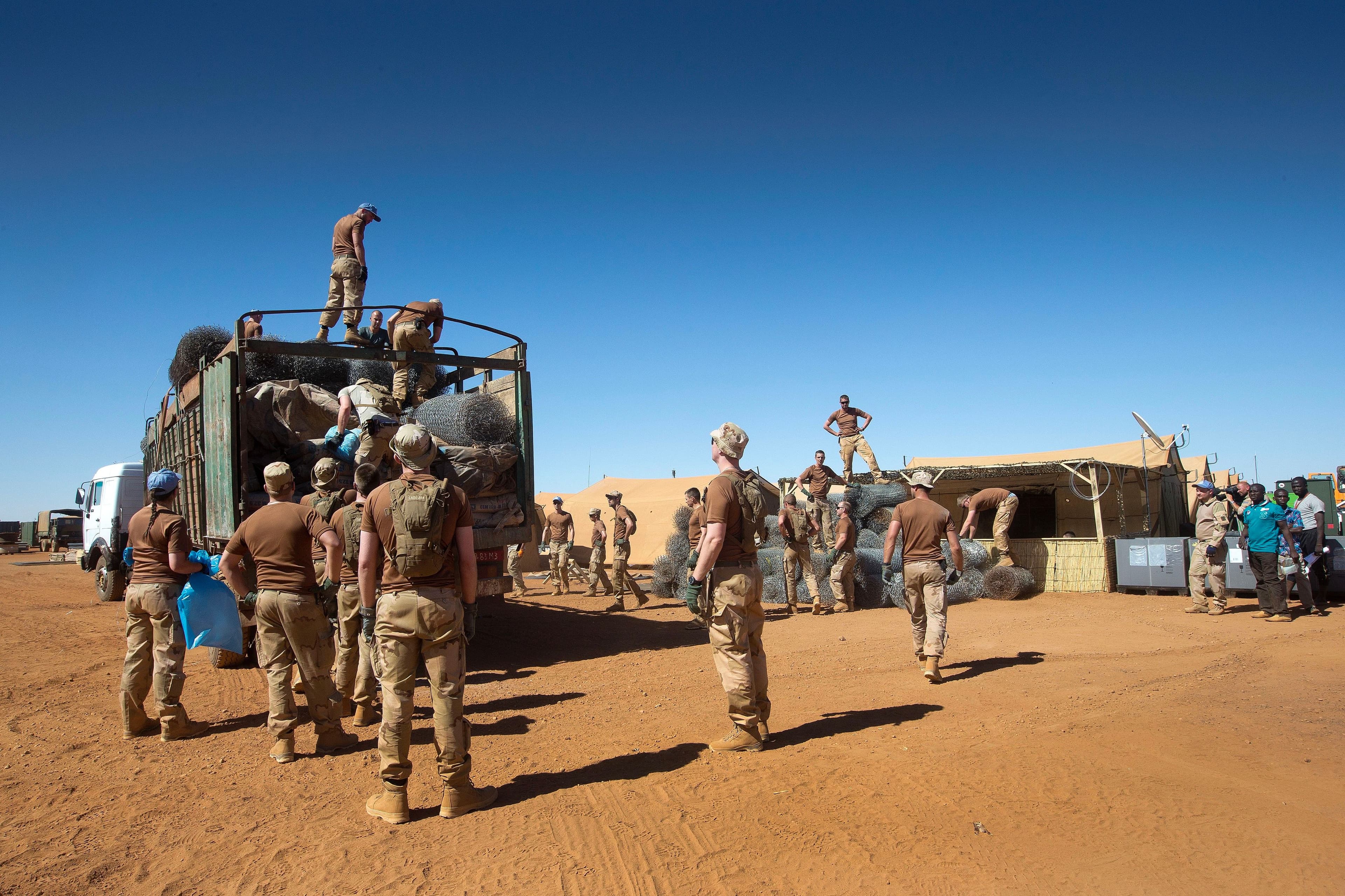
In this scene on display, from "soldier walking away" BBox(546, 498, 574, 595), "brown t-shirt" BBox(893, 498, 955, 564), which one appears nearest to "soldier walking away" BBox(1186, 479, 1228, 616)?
"brown t-shirt" BBox(893, 498, 955, 564)

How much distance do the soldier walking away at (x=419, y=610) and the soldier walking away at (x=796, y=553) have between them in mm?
7456

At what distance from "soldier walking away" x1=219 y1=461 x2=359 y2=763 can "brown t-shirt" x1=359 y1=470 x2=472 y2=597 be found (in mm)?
1115

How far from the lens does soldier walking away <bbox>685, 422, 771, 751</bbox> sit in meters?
4.47

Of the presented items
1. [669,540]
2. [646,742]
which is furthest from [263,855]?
[669,540]

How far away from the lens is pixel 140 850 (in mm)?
3443

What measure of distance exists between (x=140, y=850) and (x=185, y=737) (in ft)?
6.00

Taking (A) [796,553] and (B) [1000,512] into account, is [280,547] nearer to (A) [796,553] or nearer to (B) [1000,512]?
(A) [796,553]

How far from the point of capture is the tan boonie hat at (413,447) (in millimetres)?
3725

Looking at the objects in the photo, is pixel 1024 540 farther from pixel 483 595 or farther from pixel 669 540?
pixel 483 595

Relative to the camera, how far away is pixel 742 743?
449 centimetres

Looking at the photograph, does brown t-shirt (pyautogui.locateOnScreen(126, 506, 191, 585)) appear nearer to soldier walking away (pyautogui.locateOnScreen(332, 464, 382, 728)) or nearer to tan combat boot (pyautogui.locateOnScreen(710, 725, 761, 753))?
soldier walking away (pyautogui.locateOnScreen(332, 464, 382, 728))

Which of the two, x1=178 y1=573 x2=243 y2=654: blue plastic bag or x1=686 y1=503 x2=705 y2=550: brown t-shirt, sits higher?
x1=686 y1=503 x2=705 y2=550: brown t-shirt

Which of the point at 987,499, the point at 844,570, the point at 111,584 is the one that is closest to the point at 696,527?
the point at 844,570

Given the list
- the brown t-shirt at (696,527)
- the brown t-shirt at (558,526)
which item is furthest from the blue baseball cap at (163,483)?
the brown t-shirt at (558,526)
